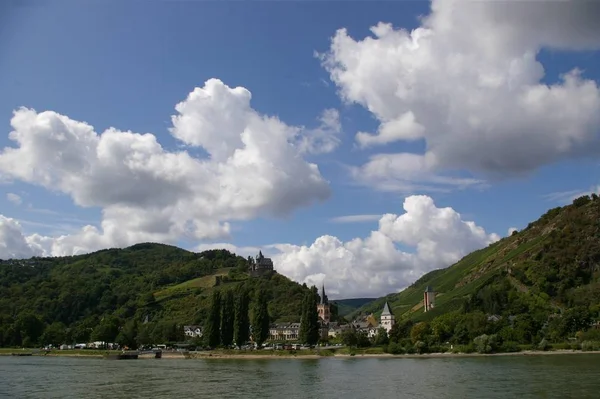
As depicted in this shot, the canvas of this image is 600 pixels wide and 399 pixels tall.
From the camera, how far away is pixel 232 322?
139250mm

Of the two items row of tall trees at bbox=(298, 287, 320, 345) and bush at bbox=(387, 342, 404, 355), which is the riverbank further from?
row of tall trees at bbox=(298, 287, 320, 345)

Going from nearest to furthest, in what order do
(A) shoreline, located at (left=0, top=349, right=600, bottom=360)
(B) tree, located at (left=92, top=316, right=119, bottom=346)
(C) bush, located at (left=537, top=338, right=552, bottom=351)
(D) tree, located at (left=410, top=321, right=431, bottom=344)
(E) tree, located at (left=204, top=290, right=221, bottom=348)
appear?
(A) shoreline, located at (left=0, top=349, right=600, bottom=360) → (C) bush, located at (left=537, top=338, right=552, bottom=351) → (D) tree, located at (left=410, top=321, right=431, bottom=344) → (E) tree, located at (left=204, top=290, right=221, bottom=348) → (B) tree, located at (left=92, top=316, right=119, bottom=346)

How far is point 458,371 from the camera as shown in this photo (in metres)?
74.2

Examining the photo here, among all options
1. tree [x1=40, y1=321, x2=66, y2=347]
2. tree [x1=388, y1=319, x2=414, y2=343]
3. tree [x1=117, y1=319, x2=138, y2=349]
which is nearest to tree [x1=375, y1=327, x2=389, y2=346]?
tree [x1=388, y1=319, x2=414, y2=343]

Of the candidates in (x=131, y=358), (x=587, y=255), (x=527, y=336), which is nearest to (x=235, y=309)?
(x=131, y=358)

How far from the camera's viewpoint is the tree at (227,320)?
451 ft

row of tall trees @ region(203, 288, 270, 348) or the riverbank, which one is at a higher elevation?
row of tall trees @ region(203, 288, 270, 348)

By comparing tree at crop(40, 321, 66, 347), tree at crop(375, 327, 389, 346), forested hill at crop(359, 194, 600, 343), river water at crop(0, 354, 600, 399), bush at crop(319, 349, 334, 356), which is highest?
forested hill at crop(359, 194, 600, 343)

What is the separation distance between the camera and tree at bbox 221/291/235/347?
137375 mm

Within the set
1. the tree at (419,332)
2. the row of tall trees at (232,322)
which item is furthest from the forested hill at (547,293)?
the row of tall trees at (232,322)

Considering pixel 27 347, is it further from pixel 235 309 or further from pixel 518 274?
pixel 518 274

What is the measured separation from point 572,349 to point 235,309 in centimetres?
7623

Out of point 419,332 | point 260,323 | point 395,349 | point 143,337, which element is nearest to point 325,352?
point 395,349

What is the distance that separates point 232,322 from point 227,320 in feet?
6.28
